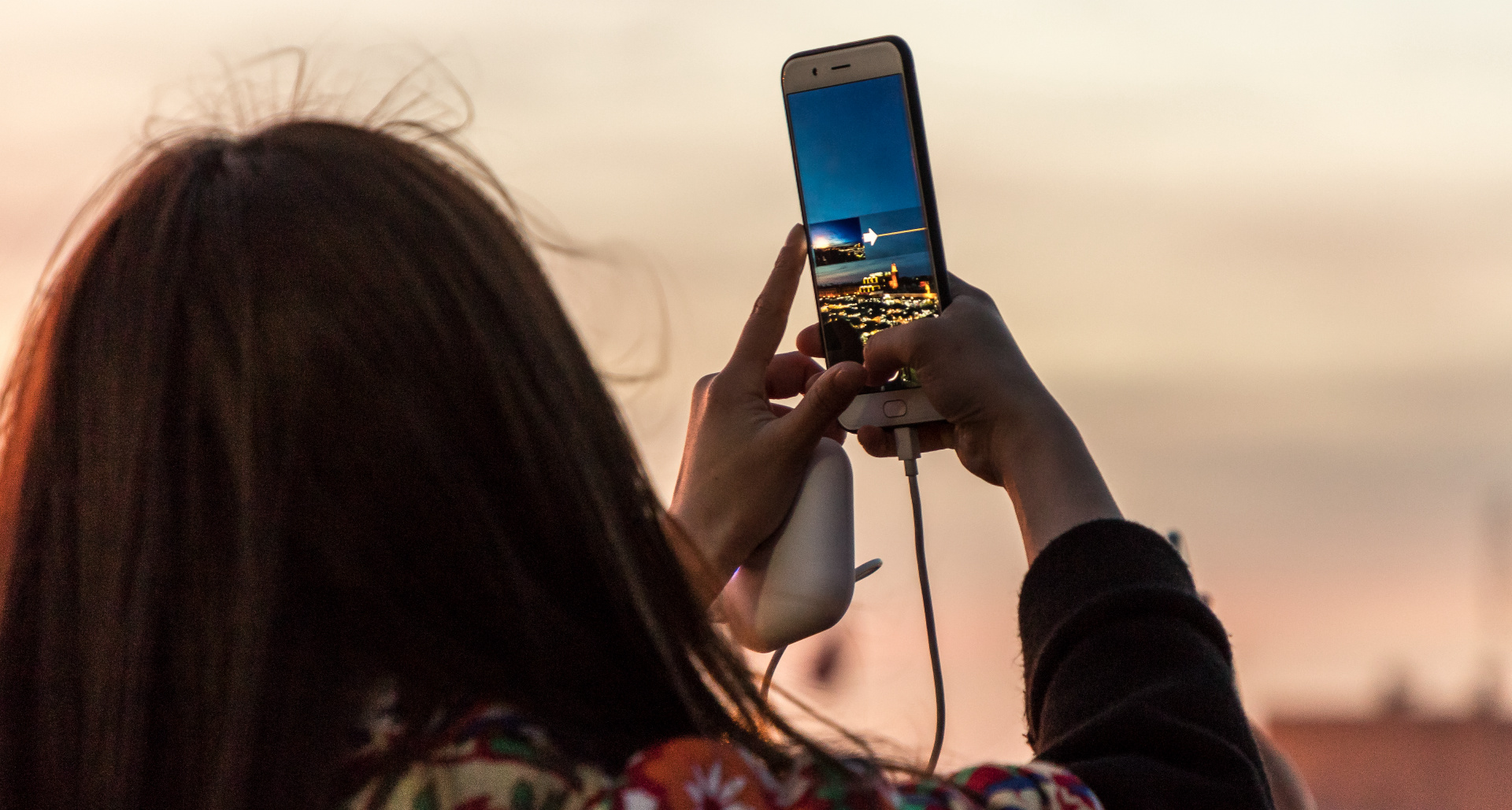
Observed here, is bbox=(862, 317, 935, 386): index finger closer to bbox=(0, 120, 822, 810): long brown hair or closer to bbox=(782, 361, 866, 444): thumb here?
bbox=(782, 361, 866, 444): thumb

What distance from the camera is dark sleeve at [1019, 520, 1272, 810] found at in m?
0.71

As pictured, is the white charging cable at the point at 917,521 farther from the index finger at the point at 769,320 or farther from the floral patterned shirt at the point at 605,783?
the floral patterned shirt at the point at 605,783

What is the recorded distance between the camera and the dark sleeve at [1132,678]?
705mm

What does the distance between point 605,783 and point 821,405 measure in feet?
1.66

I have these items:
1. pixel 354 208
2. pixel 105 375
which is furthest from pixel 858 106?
pixel 105 375

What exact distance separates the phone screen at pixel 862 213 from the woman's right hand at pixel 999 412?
0.07 m

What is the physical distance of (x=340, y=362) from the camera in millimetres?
620

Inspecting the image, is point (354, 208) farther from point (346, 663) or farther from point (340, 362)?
point (346, 663)

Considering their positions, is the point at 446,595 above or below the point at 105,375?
below

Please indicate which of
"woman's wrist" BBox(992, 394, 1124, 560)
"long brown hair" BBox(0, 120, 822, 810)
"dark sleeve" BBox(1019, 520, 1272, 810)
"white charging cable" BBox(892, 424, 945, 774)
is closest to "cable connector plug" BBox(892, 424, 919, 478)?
"white charging cable" BBox(892, 424, 945, 774)

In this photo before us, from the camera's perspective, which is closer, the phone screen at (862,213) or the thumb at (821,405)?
the thumb at (821,405)

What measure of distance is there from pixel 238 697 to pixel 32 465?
0.60 ft

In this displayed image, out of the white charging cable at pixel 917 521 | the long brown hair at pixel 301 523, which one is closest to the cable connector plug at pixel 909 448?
the white charging cable at pixel 917 521

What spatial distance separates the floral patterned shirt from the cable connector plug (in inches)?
19.8
